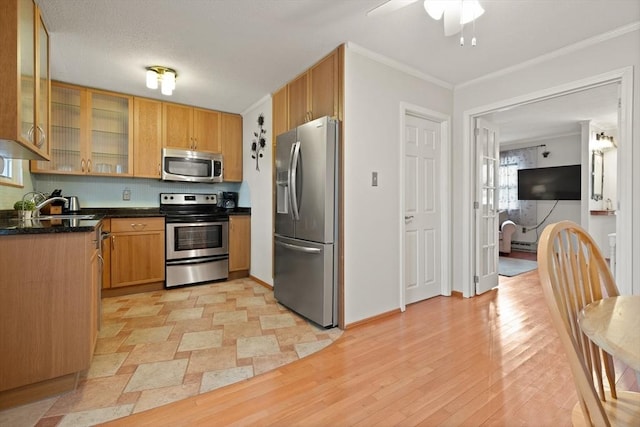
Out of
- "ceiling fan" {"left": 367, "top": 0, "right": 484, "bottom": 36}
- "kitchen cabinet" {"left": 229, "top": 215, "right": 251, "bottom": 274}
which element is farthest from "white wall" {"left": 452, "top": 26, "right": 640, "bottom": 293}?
"kitchen cabinet" {"left": 229, "top": 215, "right": 251, "bottom": 274}

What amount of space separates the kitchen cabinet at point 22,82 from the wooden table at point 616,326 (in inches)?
98.0

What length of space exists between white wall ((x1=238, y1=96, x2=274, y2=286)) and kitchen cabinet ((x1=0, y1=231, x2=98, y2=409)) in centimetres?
209

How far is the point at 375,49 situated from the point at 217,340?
274 centimetres

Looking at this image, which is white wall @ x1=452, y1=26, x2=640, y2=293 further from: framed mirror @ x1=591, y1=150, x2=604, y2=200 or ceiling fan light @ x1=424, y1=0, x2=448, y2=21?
framed mirror @ x1=591, y1=150, x2=604, y2=200

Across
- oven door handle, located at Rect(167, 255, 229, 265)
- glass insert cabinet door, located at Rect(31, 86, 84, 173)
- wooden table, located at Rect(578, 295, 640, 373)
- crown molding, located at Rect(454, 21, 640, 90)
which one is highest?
crown molding, located at Rect(454, 21, 640, 90)

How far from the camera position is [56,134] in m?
3.33

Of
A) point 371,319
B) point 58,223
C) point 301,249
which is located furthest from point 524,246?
point 58,223

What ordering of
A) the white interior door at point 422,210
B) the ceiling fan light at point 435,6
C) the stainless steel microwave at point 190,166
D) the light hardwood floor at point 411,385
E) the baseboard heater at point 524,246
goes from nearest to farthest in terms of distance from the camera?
the light hardwood floor at point 411,385, the ceiling fan light at point 435,6, the white interior door at point 422,210, the stainless steel microwave at point 190,166, the baseboard heater at point 524,246

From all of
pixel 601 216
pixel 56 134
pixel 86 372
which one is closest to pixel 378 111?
pixel 86 372

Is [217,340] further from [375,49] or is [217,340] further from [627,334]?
[375,49]

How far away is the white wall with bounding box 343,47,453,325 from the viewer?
255cm

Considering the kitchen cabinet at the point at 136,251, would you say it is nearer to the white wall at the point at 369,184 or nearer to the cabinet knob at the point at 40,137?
the cabinet knob at the point at 40,137

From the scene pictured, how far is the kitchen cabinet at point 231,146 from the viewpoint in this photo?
4324mm

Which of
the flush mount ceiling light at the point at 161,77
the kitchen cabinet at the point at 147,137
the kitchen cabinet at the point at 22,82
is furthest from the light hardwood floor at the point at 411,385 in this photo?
the kitchen cabinet at the point at 147,137
